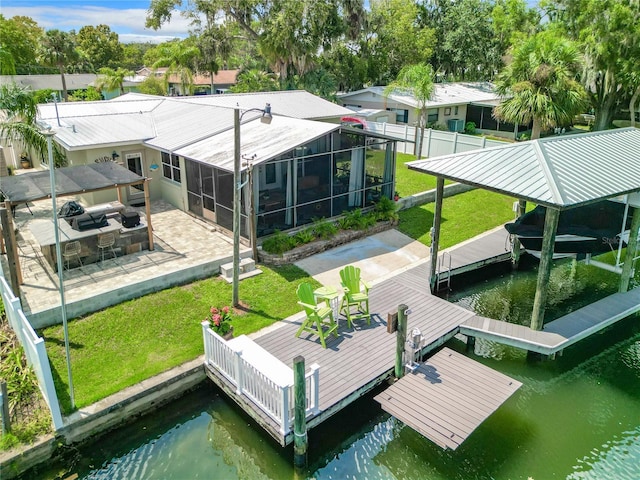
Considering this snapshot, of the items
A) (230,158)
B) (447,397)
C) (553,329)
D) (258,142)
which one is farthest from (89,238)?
(553,329)

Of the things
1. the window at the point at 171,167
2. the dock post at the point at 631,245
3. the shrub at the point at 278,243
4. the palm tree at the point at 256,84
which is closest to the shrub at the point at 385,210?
the shrub at the point at 278,243

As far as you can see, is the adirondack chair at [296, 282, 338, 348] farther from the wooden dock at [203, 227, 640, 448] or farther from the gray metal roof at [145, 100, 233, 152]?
the gray metal roof at [145, 100, 233, 152]

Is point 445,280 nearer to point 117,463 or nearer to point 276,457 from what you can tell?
point 276,457

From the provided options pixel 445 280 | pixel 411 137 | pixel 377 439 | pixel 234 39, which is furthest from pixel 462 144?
pixel 234 39

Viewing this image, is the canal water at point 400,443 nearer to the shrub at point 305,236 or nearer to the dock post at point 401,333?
the dock post at point 401,333

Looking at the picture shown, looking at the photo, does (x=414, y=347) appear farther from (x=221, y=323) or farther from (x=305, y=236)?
(x=305, y=236)

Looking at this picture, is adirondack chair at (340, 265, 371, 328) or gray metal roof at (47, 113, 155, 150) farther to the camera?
gray metal roof at (47, 113, 155, 150)

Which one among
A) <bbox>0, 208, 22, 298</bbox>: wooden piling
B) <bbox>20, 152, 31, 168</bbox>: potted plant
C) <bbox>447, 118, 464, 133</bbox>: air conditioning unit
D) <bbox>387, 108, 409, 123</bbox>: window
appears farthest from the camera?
<bbox>447, 118, 464, 133</bbox>: air conditioning unit

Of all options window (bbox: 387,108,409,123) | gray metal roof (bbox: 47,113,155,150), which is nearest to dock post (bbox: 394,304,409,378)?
gray metal roof (bbox: 47,113,155,150)
